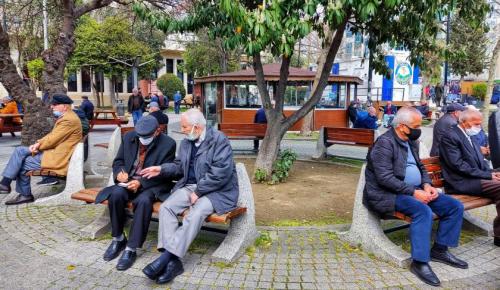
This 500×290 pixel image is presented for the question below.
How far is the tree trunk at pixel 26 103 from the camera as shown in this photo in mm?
9453

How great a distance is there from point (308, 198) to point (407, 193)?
2316mm

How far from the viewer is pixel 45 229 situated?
16.2ft

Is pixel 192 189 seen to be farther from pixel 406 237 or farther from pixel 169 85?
pixel 169 85

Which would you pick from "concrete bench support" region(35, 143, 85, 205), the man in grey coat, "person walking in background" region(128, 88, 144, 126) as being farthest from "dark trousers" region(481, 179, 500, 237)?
"person walking in background" region(128, 88, 144, 126)

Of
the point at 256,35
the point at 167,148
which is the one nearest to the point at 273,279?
the point at 167,148

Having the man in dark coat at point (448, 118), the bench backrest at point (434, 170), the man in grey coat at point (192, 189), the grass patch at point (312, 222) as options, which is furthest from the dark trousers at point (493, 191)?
the man in grey coat at point (192, 189)

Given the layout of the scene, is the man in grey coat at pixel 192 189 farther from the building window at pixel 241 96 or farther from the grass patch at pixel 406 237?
the building window at pixel 241 96

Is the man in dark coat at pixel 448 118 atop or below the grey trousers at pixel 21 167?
atop

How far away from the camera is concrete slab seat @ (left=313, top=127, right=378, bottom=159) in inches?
348

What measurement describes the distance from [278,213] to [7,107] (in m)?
11.4

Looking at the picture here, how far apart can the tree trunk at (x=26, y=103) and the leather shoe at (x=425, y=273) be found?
840 cm

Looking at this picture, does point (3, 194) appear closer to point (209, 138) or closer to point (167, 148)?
point (167, 148)

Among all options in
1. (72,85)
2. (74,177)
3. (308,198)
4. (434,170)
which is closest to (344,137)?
(308,198)

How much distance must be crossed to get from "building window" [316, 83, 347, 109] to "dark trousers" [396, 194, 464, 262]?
14.5m
